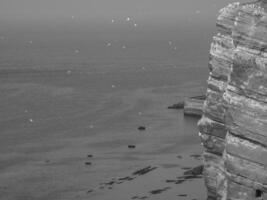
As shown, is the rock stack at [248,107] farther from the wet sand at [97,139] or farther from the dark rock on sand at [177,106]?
the dark rock on sand at [177,106]

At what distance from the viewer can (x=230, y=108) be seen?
109 feet

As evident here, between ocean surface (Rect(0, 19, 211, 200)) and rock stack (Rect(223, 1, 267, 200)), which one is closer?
rock stack (Rect(223, 1, 267, 200))

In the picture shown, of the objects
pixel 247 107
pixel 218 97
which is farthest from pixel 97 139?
pixel 247 107

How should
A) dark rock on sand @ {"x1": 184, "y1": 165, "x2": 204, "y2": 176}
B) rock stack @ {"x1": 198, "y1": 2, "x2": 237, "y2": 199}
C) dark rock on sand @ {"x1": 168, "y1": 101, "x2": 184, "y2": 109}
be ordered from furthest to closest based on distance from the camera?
1. dark rock on sand @ {"x1": 168, "y1": 101, "x2": 184, "y2": 109}
2. dark rock on sand @ {"x1": 184, "y1": 165, "x2": 204, "y2": 176}
3. rock stack @ {"x1": 198, "y1": 2, "x2": 237, "y2": 199}

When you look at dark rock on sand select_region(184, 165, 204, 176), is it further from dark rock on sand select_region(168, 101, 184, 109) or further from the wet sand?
dark rock on sand select_region(168, 101, 184, 109)

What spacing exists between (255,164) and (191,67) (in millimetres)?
154394

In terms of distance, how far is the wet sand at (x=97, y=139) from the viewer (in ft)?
231

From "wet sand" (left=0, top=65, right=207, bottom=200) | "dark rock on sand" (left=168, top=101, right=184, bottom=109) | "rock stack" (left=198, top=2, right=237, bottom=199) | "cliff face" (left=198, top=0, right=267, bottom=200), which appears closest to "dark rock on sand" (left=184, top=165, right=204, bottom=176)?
"wet sand" (left=0, top=65, right=207, bottom=200)

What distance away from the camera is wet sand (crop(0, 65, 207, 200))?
231ft

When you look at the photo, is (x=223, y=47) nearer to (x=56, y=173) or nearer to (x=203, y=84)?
(x=56, y=173)

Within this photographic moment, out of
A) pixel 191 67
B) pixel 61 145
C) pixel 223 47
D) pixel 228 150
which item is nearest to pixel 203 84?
pixel 191 67

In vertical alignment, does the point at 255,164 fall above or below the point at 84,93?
above

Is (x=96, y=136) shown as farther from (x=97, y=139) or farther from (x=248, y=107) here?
(x=248, y=107)

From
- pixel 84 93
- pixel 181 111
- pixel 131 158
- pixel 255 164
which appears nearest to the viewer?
pixel 255 164
